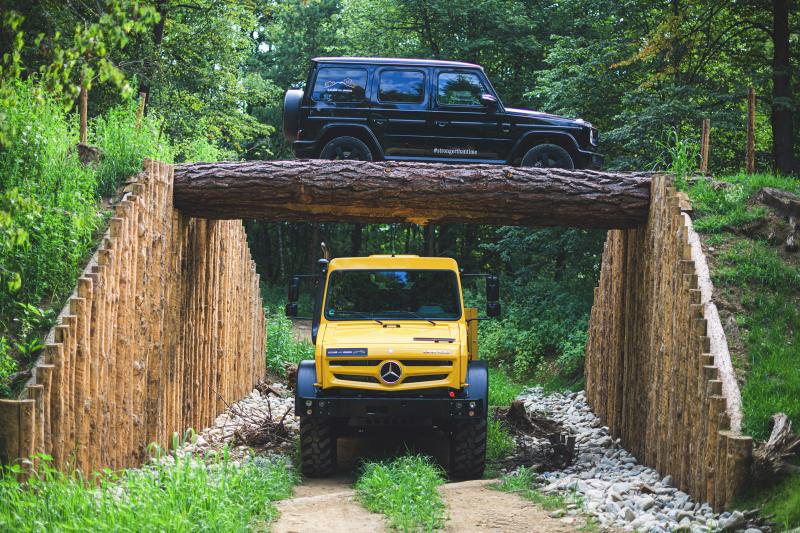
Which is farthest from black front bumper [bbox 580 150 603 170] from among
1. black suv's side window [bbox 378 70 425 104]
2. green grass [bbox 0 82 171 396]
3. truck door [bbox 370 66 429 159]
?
green grass [bbox 0 82 171 396]

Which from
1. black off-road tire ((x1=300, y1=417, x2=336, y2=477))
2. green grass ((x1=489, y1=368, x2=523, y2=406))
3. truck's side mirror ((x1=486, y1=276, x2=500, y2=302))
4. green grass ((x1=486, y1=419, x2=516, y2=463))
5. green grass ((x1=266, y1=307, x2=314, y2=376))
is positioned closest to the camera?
black off-road tire ((x1=300, y1=417, x2=336, y2=477))

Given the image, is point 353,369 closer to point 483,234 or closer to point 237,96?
point 237,96

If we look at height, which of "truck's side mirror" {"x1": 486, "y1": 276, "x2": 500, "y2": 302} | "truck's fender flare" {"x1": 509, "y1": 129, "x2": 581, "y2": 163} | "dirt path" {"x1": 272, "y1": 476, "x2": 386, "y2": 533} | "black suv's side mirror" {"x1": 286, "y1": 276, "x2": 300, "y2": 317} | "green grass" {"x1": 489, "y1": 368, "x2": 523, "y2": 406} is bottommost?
"green grass" {"x1": 489, "y1": 368, "x2": 523, "y2": 406}

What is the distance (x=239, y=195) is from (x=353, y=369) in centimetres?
277

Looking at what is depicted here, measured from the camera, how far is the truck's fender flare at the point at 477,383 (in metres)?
9.84

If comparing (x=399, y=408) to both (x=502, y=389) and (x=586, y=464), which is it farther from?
(x=502, y=389)

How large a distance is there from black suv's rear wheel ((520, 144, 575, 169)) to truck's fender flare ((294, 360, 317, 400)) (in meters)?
4.71

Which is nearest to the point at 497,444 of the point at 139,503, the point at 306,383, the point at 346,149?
the point at 306,383

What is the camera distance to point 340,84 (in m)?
13.1

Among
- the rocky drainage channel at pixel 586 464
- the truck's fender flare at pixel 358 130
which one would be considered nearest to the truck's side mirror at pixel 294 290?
the rocky drainage channel at pixel 586 464

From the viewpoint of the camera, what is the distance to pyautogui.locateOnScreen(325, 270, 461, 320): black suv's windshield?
1066 cm

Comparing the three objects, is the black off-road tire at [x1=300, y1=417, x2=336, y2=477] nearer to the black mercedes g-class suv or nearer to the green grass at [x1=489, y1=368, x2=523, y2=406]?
the black mercedes g-class suv

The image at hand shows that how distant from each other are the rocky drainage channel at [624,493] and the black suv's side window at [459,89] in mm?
5129

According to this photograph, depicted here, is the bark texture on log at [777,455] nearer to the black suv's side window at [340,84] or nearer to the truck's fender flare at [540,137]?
the truck's fender flare at [540,137]
